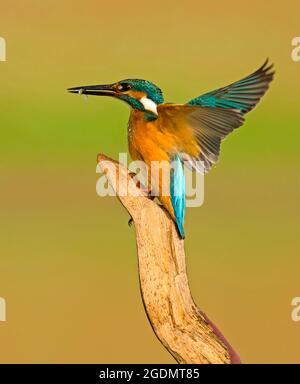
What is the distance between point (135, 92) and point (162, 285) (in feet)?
1.59

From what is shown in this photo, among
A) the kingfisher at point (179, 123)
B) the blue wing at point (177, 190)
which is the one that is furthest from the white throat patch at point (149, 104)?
the blue wing at point (177, 190)

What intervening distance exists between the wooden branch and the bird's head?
165 millimetres

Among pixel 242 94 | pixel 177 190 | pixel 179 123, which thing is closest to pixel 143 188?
pixel 177 190

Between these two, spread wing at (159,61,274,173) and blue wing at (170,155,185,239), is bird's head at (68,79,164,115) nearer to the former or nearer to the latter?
spread wing at (159,61,274,173)

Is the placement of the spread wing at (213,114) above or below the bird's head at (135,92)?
below

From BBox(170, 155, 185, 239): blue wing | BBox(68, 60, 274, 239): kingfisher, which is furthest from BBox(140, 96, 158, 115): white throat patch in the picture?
BBox(170, 155, 185, 239): blue wing

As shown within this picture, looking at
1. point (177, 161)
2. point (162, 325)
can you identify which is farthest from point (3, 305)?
point (177, 161)

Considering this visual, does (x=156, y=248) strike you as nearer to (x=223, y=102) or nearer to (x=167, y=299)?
(x=167, y=299)

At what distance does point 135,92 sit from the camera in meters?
1.77

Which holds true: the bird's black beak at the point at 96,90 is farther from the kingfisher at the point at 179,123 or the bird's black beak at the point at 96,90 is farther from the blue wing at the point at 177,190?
the blue wing at the point at 177,190

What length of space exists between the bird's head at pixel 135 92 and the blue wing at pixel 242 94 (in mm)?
96

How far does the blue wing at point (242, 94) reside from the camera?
5.64 feet

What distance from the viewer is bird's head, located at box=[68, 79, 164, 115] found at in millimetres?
1763

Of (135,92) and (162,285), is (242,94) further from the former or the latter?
(162,285)
